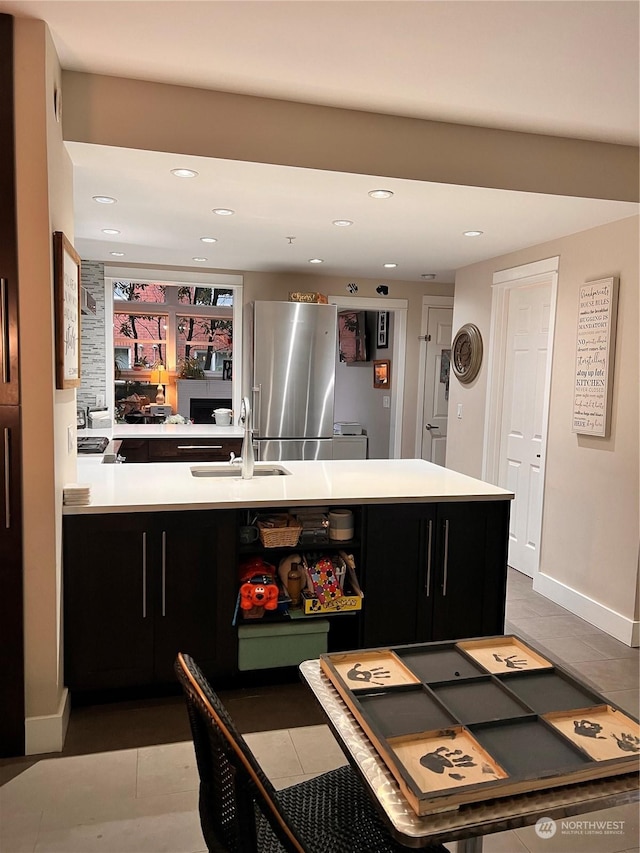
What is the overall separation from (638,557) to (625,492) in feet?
1.17

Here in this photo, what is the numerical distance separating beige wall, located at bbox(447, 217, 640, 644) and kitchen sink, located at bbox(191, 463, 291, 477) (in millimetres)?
1822

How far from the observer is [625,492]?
3459mm

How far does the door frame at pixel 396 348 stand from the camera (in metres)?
6.07

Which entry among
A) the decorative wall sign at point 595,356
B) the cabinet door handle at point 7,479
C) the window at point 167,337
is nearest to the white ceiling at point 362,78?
the decorative wall sign at point 595,356

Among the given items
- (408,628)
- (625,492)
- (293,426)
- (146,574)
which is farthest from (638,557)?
(293,426)

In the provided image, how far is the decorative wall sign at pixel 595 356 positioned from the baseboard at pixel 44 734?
3096mm

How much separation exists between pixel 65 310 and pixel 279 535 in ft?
4.18

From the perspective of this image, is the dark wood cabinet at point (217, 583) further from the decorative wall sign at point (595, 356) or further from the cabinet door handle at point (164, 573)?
the decorative wall sign at point (595, 356)

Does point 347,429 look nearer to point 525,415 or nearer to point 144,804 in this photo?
point 525,415

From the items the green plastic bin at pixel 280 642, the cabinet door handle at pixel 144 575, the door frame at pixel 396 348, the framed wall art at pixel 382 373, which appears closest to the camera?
the cabinet door handle at pixel 144 575

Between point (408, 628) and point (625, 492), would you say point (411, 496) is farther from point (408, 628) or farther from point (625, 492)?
point (625, 492)

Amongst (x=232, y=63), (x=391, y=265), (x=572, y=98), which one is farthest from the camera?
(x=391, y=265)

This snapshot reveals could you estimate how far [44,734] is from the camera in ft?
7.59

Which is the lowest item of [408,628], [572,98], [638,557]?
[408,628]
